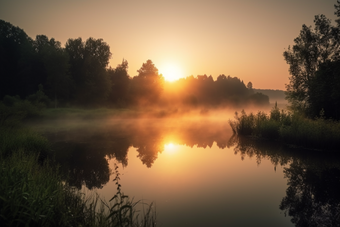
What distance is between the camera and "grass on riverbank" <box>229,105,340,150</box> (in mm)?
15414

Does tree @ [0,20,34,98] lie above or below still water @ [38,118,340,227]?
above

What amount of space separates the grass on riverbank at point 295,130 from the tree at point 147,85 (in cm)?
4405

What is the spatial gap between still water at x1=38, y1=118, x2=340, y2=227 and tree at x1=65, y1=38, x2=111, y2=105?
38.9 metres

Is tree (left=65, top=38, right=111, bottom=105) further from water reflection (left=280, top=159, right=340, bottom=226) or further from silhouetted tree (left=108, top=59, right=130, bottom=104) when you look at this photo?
water reflection (left=280, top=159, right=340, bottom=226)

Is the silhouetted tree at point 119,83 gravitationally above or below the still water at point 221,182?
above

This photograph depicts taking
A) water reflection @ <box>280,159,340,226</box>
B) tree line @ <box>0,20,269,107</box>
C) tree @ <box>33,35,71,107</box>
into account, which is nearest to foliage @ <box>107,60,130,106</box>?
tree line @ <box>0,20,269,107</box>

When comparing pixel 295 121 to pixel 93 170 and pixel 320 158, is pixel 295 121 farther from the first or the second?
pixel 93 170

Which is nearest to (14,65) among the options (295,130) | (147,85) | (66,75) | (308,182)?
(66,75)

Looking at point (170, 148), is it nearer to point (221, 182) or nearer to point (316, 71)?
point (221, 182)

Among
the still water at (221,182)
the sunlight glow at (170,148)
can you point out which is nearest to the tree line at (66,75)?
the sunlight glow at (170,148)

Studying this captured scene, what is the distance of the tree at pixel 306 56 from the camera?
32.6 meters

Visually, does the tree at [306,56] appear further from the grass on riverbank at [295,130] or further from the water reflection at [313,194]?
the water reflection at [313,194]

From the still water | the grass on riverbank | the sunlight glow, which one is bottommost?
the sunlight glow

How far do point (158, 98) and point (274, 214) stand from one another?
63.2 meters
